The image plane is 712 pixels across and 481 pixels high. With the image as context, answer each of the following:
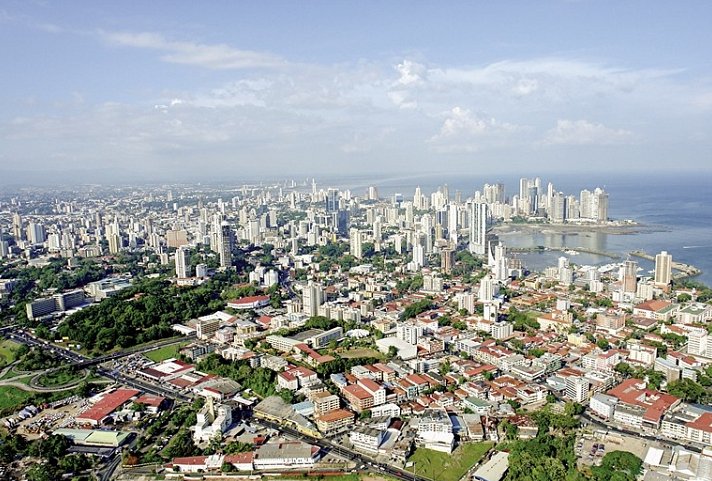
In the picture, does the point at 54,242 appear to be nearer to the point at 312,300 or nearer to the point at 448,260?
the point at 312,300

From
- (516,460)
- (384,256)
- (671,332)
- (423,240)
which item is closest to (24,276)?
(384,256)

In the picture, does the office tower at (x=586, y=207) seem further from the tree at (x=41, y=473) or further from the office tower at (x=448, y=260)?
the tree at (x=41, y=473)

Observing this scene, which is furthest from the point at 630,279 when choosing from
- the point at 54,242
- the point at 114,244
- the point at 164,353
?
the point at 54,242

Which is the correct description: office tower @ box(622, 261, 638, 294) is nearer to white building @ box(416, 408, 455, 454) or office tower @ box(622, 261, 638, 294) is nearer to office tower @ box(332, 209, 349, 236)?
white building @ box(416, 408, 455, 454)

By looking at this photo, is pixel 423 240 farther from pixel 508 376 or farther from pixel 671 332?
pixel 508 376

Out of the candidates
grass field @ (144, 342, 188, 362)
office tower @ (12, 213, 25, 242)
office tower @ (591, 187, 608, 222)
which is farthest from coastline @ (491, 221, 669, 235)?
office tower @ (12, 213, 25, 242)

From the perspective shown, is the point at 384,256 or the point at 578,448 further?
the point at 384,256
